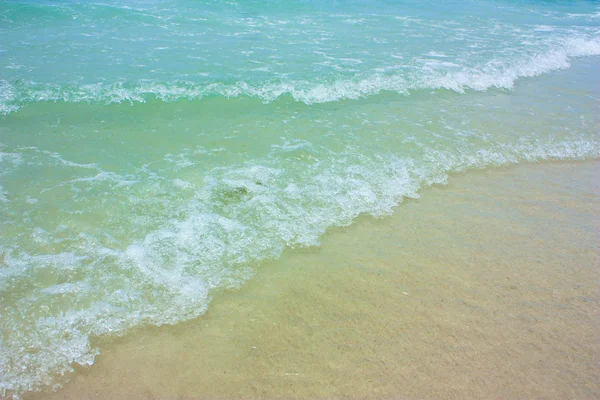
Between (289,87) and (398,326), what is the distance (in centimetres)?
665

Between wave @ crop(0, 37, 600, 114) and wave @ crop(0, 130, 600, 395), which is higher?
wave @ crop(0, 37, 600, 114)

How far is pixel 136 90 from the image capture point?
27.9ft

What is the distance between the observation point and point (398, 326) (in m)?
3.71

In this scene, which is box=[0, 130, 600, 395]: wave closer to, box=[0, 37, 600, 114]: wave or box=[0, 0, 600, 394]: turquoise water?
box=[0, 0, 600, 394]: turquoise water

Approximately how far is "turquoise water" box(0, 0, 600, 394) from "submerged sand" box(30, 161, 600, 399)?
11.0 inches

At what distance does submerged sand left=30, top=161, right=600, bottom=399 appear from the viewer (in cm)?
321

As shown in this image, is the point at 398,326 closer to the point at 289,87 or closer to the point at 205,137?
the point at 205,137

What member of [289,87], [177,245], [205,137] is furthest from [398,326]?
[289,87]

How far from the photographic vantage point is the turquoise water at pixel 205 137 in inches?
157

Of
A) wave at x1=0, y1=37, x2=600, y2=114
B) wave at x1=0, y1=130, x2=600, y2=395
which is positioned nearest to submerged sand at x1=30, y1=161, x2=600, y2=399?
wave at x1=0, y1=130, x2=600, y2=395

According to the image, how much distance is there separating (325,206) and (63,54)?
8.73 m

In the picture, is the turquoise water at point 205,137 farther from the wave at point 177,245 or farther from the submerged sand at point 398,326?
the submerged sand at point 398,326

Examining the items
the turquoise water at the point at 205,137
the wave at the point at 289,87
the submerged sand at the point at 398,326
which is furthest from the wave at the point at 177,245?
the wave at the point at 289,87

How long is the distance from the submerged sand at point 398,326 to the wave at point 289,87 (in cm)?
481
